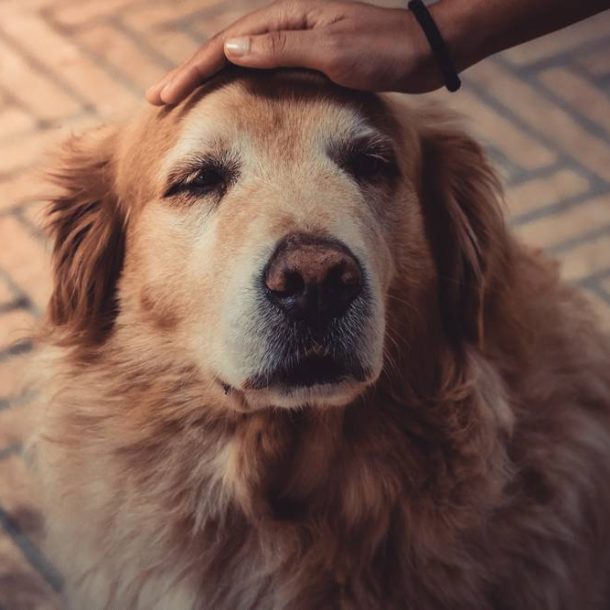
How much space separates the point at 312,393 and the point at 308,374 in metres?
0.04

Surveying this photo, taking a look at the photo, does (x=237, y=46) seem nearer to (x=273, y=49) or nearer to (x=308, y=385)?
(x=273, y=49)

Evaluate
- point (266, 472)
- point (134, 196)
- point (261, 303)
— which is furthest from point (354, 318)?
point (134, 196)

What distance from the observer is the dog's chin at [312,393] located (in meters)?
2.32

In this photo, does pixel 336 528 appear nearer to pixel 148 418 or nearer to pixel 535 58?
pixel 148 418

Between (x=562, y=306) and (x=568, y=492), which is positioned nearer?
(x=568, y=492)

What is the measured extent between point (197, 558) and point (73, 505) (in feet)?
1.17

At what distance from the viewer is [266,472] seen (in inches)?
102

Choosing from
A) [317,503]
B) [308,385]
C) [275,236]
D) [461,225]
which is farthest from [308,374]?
[461,225]

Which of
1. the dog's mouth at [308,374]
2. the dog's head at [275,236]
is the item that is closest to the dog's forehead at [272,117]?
the dog's head at [275,236]

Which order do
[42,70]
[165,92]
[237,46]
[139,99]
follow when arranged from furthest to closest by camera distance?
[42,70] → [139,99] → [165,92] → [237,46]

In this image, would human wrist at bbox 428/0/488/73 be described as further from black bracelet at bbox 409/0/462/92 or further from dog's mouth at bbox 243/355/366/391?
dog's mouth at bbox 243/355/366/391

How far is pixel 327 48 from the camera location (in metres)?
2.43

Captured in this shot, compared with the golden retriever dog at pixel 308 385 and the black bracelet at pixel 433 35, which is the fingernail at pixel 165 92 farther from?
the black bracelet at pixel 433 35

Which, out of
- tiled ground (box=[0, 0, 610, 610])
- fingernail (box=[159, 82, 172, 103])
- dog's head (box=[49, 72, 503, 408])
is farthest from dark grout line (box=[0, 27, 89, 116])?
fingernail (box=[159, 82, 172, 103])
